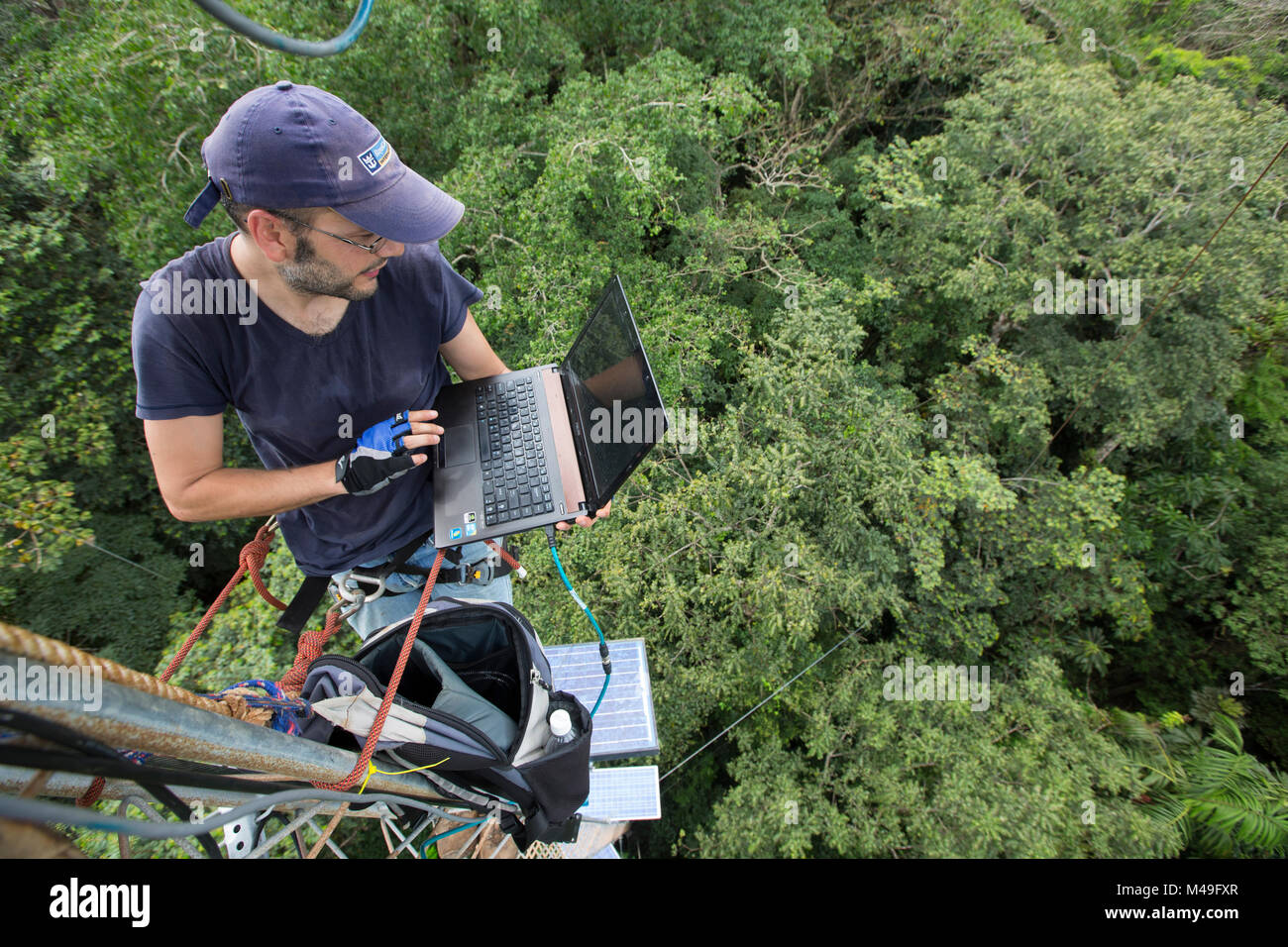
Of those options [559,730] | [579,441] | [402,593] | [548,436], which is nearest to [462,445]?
[548,436]

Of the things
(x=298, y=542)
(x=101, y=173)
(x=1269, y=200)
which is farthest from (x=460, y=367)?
(x=1269, y=200)

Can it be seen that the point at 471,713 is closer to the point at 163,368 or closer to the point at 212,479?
the point at 212,479

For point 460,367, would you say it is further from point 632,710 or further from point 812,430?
point 812,430

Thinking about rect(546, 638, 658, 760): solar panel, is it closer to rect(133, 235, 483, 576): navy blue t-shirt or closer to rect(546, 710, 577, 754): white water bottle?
rect(546, 710, 577, 754): white water bottle

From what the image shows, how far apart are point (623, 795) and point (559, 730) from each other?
2.53 meters

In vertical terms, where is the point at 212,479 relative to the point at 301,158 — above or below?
below

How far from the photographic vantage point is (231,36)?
620cm

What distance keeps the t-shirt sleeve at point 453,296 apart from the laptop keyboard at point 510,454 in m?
0.50

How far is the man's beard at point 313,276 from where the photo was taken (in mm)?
1636

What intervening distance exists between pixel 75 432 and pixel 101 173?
3.01 metres

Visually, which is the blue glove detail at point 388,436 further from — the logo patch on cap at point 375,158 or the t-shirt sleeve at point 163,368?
the logo patch on cap at point 375,158

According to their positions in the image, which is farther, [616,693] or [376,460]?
[616,693]

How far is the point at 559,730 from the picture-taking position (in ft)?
6.16
